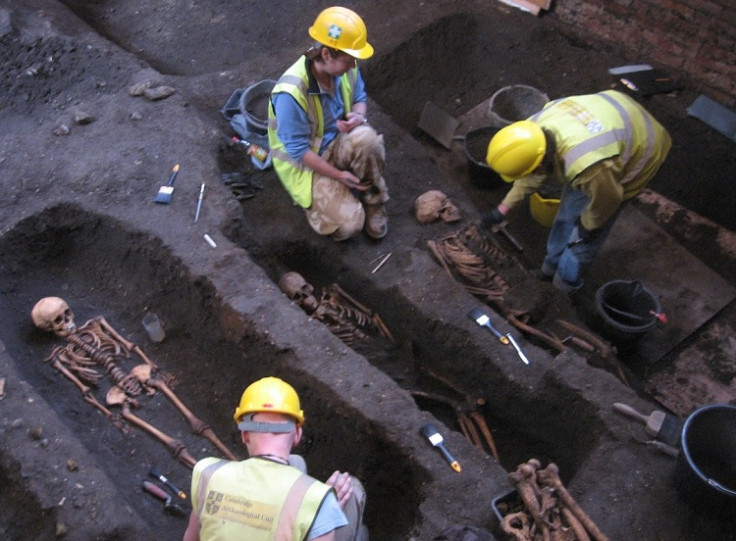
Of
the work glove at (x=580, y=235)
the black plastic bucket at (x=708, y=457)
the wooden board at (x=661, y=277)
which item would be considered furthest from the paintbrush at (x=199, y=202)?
the black plastic bucket at (x=708, y=457)

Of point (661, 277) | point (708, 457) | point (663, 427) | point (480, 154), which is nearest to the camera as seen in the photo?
point (708, 457)

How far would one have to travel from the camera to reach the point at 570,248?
5570mm

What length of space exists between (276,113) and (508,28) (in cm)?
365

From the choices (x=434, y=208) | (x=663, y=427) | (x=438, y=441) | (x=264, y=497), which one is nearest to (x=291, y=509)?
(x=264, y=497)

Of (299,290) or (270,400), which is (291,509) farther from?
(299,290)

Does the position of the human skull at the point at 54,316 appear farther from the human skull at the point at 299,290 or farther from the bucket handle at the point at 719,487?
the bucket handle at the point at 719,487

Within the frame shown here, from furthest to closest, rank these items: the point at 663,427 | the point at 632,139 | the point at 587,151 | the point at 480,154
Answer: the point at 480,154 → the point at 632,139 → the point at 587,151 → the point at 663,427

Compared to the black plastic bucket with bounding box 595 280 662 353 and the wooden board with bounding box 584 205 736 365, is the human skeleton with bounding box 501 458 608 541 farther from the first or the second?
the wooden board with bounding box 584 205 736 365

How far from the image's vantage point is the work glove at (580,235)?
5375 millimetres

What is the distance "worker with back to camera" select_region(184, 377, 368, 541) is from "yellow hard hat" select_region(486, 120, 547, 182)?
2.46 meters

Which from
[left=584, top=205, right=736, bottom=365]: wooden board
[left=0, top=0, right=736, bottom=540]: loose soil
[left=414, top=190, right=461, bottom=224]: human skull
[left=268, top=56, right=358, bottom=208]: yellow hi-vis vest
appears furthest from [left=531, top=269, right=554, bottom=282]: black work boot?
[left=268, top=56, right=358, bottom=208]: yellow hi-vis vest

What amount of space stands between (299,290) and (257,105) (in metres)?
2.19

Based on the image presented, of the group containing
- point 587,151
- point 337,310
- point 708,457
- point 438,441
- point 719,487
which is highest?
point 587,151

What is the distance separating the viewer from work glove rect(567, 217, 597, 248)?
212 inches
